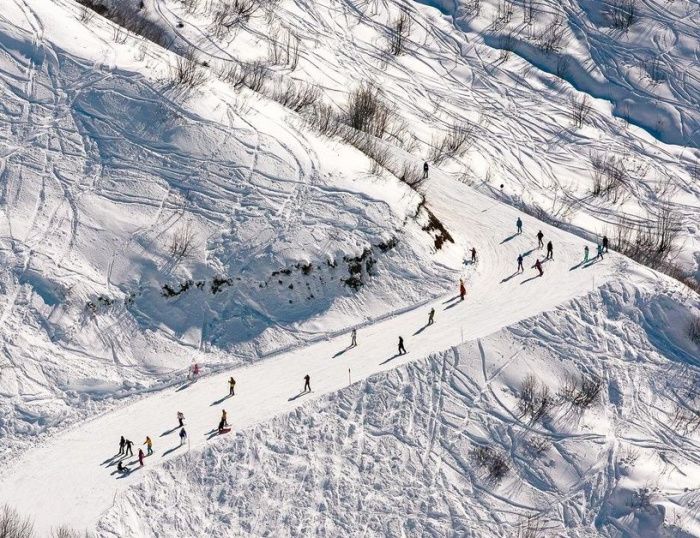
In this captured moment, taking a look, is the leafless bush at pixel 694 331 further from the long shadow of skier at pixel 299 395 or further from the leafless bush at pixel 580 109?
the leafless bush at pixel 580 109

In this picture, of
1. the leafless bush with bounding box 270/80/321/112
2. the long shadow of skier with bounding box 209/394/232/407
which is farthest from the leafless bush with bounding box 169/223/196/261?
the leafless bush with bounding box 270/80/321/112

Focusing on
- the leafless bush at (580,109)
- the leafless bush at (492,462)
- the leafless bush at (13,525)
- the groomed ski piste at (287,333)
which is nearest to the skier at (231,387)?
the groomed ski piste at (287,333)

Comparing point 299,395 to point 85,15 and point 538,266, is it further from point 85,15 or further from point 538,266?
point 85,15

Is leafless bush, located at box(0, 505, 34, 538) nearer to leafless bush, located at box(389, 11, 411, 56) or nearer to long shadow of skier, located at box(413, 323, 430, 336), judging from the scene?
long shadow of skier, located at box(413, 323, 430, 336)

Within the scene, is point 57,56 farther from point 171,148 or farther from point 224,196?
point 224,196

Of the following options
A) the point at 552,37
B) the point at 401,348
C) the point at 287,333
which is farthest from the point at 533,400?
the point at 552,37

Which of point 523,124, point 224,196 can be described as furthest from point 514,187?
point 224,196

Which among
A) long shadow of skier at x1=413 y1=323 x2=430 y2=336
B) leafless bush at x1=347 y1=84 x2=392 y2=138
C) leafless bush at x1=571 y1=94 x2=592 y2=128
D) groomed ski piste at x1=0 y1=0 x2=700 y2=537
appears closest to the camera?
groomed ski piste at x1=0 y1=0 x2=700 y2=537
